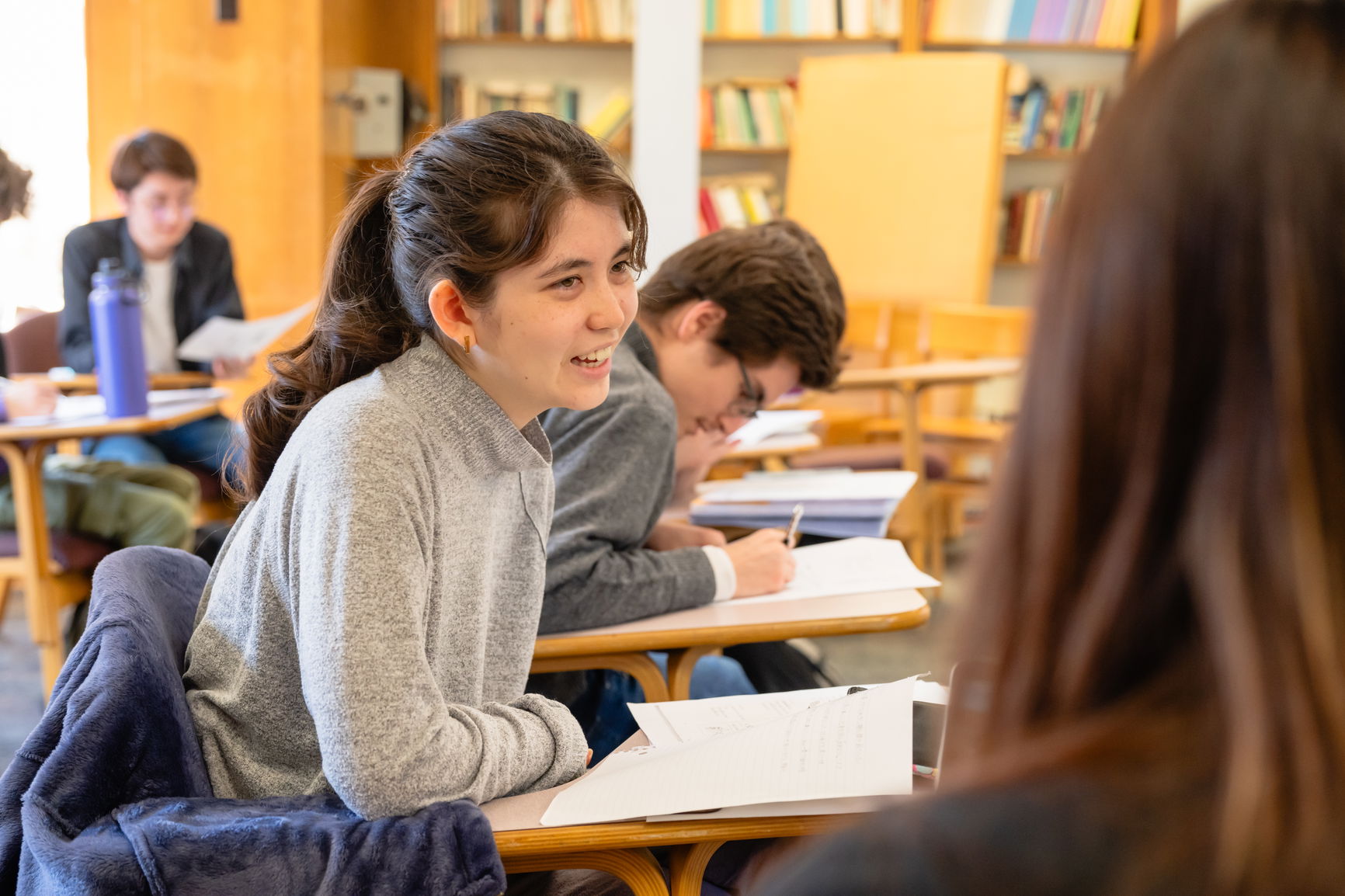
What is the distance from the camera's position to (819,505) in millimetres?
2053

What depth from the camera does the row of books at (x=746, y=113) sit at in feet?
17.8

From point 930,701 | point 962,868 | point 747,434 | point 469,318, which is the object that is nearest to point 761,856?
point 930,701

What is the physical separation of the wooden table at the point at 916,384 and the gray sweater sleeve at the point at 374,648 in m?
2.89

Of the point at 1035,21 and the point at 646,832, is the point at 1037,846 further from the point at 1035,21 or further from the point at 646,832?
the point at 1035,21

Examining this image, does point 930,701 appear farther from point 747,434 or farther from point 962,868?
point 747,434

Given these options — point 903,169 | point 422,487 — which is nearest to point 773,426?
point 422,487

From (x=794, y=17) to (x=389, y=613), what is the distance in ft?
15.7

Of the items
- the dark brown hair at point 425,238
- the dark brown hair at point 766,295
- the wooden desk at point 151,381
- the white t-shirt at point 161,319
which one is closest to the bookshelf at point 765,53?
the white t-shirt at point 161,319

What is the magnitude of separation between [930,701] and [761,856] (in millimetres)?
226

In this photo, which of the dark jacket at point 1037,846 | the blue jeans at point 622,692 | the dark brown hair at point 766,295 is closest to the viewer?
the dark jacket at point 1037,846

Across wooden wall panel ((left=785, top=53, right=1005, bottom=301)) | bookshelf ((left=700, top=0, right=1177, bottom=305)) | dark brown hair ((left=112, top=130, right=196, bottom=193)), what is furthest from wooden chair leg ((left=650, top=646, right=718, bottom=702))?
bookshelf ((left=700, top=0, right=1177, bottom=305))

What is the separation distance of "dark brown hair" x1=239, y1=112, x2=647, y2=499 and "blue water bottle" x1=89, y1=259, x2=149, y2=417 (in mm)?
1605

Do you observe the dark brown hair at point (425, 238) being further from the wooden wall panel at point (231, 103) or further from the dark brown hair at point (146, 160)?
the wooden wall panel at point (231, 103)

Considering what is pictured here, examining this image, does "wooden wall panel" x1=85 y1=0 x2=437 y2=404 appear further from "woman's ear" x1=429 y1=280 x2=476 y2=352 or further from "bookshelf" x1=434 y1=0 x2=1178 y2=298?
"woman's ear" x1=429 y1=280 x2=476 y2=352
